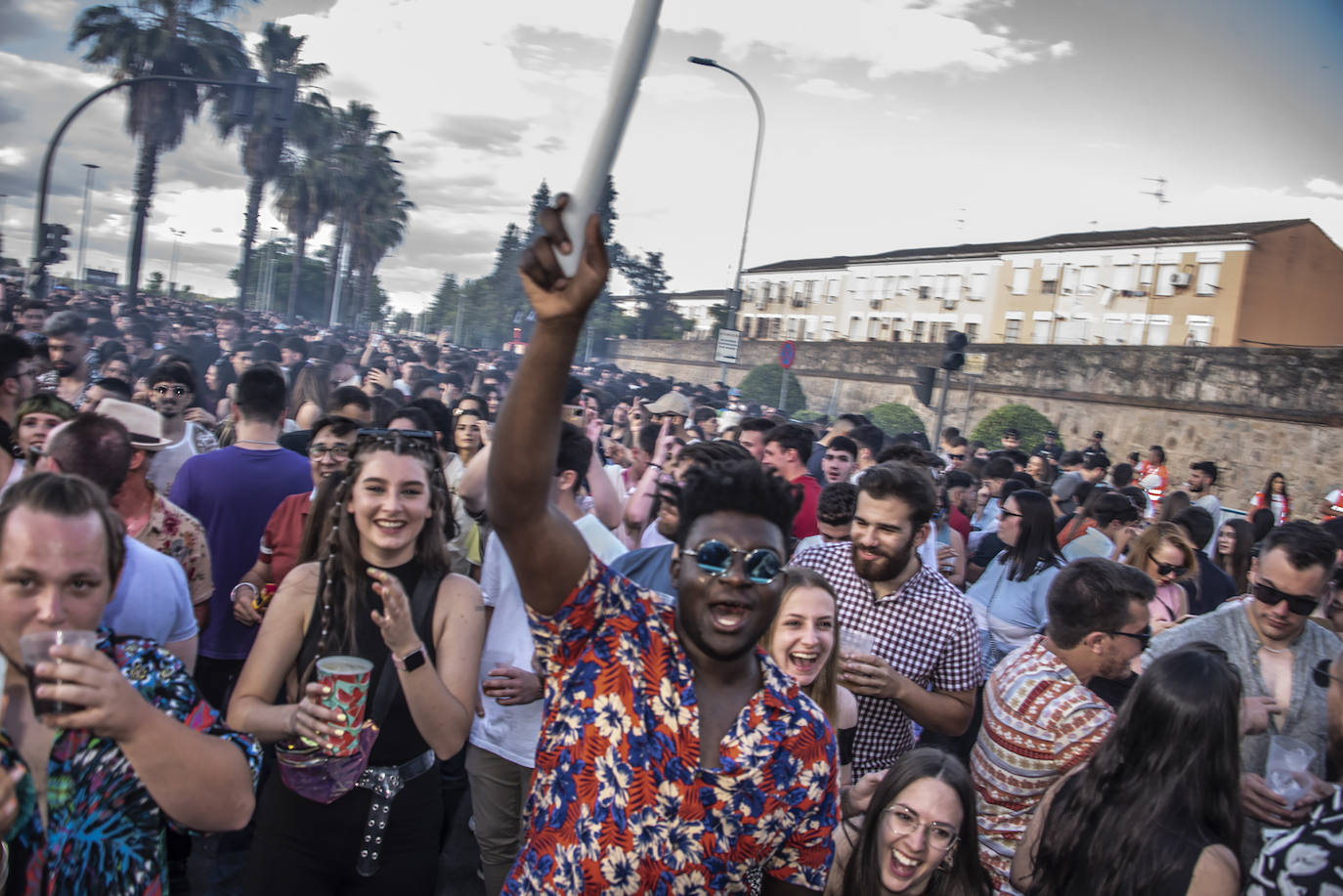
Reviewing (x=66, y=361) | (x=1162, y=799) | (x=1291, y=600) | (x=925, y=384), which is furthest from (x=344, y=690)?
(x=925, y=384)

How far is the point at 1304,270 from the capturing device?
3741cm

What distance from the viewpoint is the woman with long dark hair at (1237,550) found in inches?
285

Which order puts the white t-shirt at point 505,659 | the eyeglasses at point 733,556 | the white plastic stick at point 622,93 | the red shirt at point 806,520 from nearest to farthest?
the white plastic stick at point 622,93, the eyeglasses at point 733,556, the white t-shirt at point 505,659, the red shirt at point 806,520

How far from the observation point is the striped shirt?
2.99m

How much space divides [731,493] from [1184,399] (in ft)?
84.2

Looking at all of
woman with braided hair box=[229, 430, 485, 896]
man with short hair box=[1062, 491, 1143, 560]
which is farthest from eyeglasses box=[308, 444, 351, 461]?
man with short hair box=[1062, 491, 1143, 560]

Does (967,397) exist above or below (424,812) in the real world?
above

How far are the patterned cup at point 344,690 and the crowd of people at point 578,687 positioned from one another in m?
0.01

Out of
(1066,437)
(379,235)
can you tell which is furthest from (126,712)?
(379,235)

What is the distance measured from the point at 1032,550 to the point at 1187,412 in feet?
70.7

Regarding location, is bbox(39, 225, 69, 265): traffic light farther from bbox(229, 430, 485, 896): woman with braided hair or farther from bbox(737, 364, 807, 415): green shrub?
bbox(737, 364, 807, 415): green shrub

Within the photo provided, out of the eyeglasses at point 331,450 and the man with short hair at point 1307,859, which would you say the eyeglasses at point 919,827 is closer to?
the man with short hair at point 1307,859

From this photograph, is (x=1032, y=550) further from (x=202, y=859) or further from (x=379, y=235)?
(x=379, y=235)

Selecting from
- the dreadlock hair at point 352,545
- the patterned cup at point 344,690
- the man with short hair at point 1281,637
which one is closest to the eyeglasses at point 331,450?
the dreadlock hair at point 352,545
